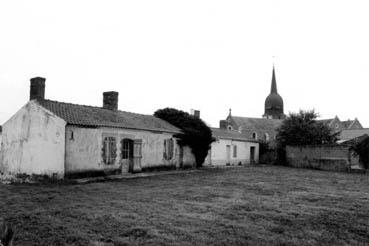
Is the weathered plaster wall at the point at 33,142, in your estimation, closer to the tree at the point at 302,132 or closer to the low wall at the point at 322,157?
the low wall at the point at 322,157

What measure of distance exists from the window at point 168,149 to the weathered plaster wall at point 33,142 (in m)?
8.28

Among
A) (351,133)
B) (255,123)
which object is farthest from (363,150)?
(255,123)

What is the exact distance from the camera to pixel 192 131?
79.8 feet

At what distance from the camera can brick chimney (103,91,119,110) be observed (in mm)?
22453

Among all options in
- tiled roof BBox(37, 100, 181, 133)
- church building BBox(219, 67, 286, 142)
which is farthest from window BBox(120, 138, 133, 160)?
church building BBox(219, 67, 286, 142)

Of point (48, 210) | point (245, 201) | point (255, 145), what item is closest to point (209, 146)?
point (255, 145)

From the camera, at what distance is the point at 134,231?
6371 millimetres

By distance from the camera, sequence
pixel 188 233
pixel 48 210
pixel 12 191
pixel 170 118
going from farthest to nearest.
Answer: pixel 170 118 < pixel 12 191 < pixel 48 210 < pixel 188 233

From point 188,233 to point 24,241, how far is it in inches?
116

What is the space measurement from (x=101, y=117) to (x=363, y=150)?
20.2m

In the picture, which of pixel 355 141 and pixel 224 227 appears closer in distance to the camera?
pixel 224 227

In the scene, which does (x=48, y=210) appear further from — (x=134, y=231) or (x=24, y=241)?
(x=134, y=231)

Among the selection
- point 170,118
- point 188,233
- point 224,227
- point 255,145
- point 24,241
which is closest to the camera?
point 24,241

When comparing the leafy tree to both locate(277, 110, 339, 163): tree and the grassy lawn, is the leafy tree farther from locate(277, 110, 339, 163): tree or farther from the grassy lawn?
the grassy lawn
